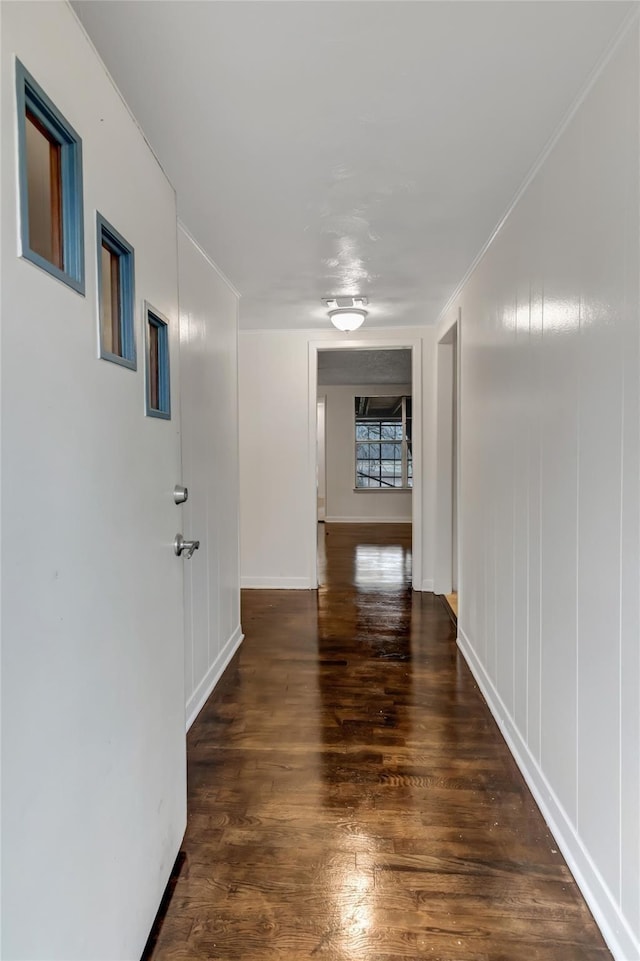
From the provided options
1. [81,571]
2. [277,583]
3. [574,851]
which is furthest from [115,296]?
[277,583]

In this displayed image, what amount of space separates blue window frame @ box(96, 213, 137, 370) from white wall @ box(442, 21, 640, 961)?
1186mm

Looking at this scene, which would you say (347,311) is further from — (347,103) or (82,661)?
(82,661)

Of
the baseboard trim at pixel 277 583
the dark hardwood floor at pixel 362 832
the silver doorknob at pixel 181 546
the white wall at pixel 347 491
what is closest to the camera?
the dark hardwood floor at pixel 362 832

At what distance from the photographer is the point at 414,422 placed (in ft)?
14.6

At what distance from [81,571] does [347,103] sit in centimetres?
146

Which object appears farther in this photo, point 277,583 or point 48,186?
point 277,583

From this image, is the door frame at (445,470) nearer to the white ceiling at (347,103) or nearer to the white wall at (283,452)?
the white wall at (283,452)

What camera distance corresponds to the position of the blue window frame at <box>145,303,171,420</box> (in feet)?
4.45

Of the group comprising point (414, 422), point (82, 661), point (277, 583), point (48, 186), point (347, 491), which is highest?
point (48, 186)

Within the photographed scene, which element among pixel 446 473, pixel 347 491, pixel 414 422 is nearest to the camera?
pixel 446 473

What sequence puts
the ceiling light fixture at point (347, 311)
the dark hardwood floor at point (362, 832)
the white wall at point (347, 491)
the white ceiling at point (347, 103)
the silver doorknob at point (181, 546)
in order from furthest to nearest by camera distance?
1. the white wall at point (347, 491)
2. the ceiling light fixture at point (347, 311)
3. the silver doorknob at point (181, 546)
4. the dark hardwood floor at point (362, 832)
5. the white ceiling at point (347, 103)

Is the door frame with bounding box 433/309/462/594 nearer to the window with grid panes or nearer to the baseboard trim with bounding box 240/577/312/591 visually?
the baseboard trim with bounding box 240/577/312/591

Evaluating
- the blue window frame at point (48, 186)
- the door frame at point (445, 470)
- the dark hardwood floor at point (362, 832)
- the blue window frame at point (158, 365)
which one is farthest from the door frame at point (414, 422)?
the blue window frame at point (48, 186)

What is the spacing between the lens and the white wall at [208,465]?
228 centimetres
